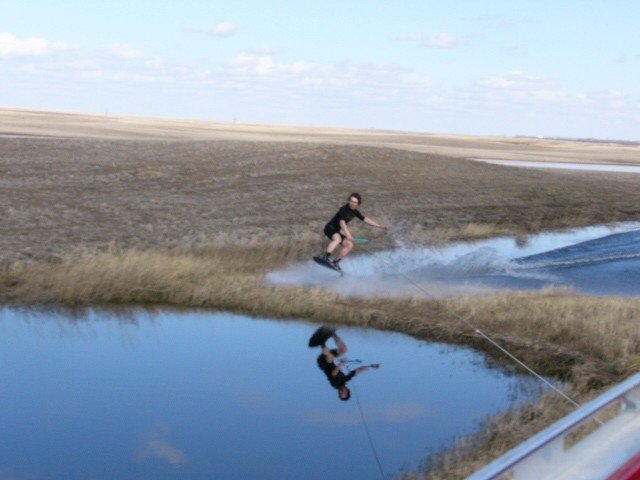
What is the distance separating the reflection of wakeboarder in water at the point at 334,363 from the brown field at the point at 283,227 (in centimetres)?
90

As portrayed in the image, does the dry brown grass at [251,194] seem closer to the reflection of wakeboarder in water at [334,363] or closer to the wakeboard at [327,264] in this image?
the wakeboard at [327,264]

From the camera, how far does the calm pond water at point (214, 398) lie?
1095 centimetres

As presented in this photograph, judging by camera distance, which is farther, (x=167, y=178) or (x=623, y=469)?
(x=167, y=178)

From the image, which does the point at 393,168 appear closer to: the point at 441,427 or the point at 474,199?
the point at 474,199

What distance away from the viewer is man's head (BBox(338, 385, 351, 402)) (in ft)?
44.9

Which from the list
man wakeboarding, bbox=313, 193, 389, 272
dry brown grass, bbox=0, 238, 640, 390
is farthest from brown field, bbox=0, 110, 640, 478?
man wakeboarding, bbox=313, 193, 389, 272

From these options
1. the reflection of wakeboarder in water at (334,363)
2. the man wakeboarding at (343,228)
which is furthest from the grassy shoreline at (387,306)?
the man wakeboarding at (343,228)

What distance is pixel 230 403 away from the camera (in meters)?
13.2

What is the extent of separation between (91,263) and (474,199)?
82.9ft

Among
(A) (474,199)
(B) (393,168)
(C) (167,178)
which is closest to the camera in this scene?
(C) (167,178)

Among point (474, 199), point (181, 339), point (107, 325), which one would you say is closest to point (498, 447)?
point (181, 339)

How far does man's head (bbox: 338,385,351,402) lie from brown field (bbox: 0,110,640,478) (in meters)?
2.31

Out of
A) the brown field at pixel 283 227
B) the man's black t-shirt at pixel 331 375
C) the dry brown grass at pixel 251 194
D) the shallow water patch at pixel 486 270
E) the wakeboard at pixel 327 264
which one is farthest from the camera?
the dry brown grass at pixel 251 194

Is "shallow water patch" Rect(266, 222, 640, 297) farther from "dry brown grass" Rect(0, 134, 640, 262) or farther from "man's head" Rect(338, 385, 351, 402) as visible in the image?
"man's head" Rect(338, 385, 351, 402)
